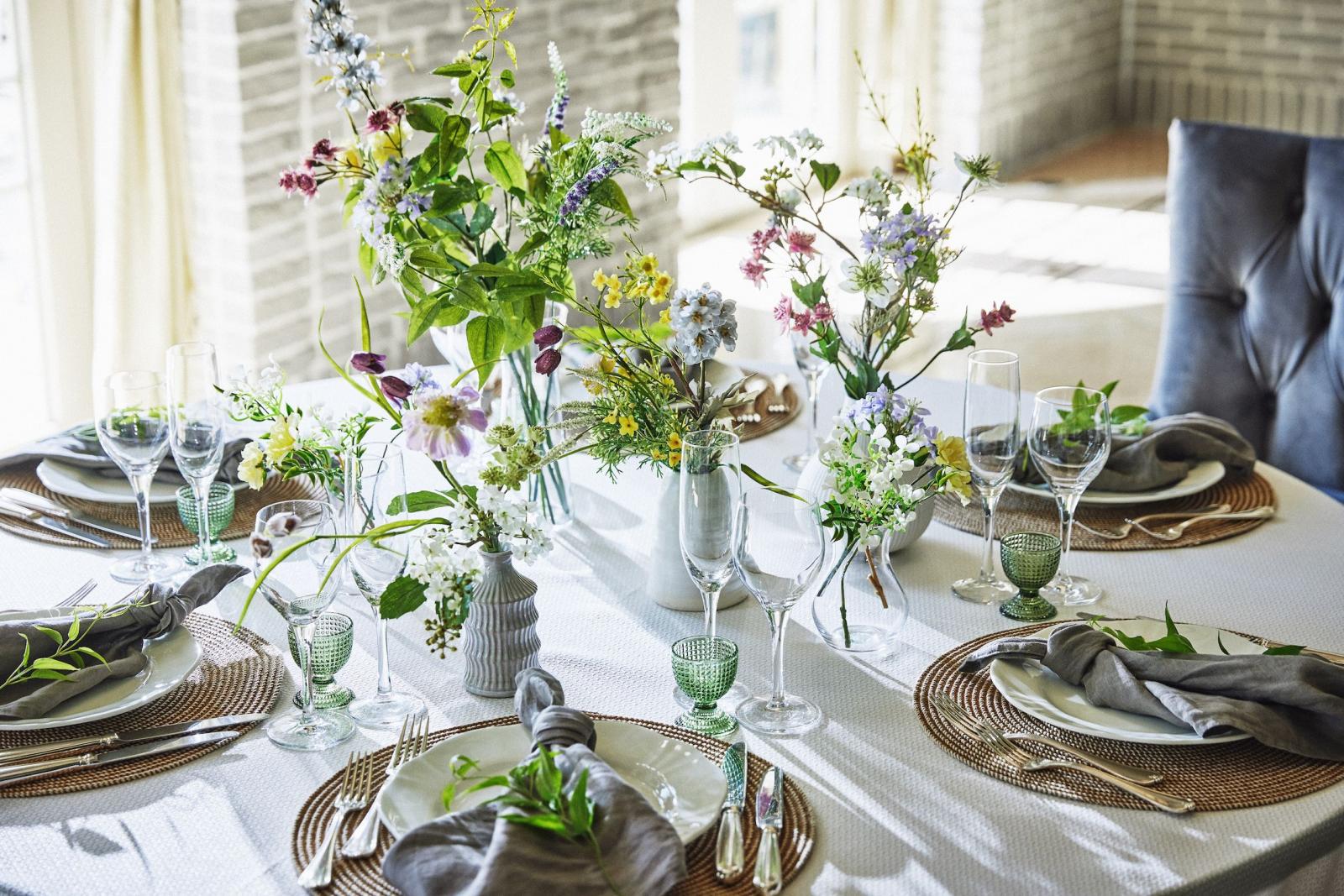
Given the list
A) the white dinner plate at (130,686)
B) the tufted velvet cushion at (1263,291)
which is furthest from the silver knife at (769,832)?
the tufted velvet cushion at (1263,291)

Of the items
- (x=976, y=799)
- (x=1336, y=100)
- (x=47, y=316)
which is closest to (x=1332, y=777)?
(x=976, y=799)

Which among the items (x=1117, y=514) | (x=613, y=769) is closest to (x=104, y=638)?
(x=613, y=769)

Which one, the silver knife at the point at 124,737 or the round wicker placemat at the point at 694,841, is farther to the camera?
the silver knife at the point at 124,737

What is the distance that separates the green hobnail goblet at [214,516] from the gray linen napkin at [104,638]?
0.13 meters

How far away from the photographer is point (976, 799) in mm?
1093

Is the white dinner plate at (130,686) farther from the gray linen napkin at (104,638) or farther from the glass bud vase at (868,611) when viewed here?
the glass bud vase at (868,611)

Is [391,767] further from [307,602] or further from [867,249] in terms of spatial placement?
[867,249]

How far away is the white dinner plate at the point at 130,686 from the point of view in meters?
1.17

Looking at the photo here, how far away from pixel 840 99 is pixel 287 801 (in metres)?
5.50

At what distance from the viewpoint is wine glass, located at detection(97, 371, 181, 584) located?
142 centimetres

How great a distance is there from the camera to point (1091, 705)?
1.20 meters

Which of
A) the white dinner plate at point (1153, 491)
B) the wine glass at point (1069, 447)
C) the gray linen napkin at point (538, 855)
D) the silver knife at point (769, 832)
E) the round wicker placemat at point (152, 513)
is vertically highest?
the wine glass at point (1069, 447)

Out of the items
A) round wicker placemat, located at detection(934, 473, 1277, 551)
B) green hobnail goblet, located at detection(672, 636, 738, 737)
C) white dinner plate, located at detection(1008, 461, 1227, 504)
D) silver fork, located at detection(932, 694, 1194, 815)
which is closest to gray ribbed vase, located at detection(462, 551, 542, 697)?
green hobnail goblet, located at detection(672, 636, 738, 737)

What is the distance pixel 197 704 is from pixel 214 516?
344 mm
